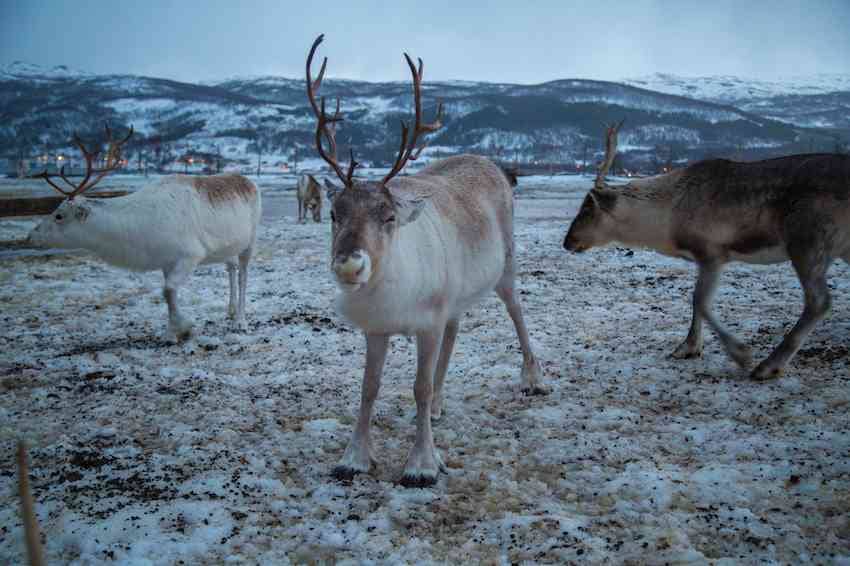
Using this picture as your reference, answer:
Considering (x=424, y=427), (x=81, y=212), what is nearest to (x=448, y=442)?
(x=424, y=427)

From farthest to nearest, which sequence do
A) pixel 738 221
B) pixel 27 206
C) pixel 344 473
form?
pixel 27 206 → pixel 738 221 → pixel 344 473

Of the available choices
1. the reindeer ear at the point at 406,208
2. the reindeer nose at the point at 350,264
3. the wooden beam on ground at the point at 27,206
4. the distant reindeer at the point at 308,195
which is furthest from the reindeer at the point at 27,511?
the distant reindeer at the point at 308,195

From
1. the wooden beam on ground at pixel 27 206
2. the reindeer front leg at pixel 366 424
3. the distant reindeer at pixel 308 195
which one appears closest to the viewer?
the reindeer front leg at pixel 366 424

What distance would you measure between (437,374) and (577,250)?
2.75m

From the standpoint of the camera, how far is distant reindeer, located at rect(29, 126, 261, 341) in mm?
6266

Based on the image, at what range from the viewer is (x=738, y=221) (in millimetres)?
4875

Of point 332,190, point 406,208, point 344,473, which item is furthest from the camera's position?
point 344,473

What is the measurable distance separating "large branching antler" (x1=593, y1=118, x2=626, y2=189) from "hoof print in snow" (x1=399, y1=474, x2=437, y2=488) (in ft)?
12.1

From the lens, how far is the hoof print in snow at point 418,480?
3225 mm

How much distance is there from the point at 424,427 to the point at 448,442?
48 cm

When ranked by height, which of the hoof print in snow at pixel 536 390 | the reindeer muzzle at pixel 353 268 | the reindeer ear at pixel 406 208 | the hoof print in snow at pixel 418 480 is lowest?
the hoof print in snow at pixel 418 480

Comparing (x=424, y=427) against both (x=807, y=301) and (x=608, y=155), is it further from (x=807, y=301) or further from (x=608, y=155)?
(x=608, y=155)

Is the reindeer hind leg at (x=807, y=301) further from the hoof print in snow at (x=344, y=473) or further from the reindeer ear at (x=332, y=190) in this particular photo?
the reindeer ear at (x=332, y=190)

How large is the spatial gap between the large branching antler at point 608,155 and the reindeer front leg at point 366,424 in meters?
3.37
